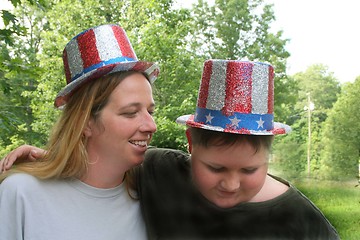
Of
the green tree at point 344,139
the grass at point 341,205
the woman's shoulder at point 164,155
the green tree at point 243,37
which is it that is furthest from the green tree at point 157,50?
the woman's shoulder at point 164,155

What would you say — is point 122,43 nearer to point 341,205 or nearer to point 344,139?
point 341,205

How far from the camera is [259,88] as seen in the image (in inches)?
55.4

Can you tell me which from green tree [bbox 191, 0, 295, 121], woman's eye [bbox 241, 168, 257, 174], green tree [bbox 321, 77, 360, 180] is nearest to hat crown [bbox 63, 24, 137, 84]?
woman's eye [bbox 241, 168, 257, 174]

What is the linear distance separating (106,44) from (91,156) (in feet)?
1.12

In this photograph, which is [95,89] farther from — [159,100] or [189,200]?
[159,100]

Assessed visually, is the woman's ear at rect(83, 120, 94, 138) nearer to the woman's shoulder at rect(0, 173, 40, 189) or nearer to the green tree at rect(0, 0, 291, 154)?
the woman's shoulder at rect(0, 173, 40, 189)

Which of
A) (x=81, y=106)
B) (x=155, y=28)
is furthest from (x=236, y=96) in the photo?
(x=155, y=28)

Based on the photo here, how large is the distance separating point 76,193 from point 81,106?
10.2 inches

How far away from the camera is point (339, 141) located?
12477mm

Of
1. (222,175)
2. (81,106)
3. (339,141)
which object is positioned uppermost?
(81,106)

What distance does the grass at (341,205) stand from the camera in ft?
29.8

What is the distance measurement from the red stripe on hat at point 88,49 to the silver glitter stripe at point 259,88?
1.55 ft

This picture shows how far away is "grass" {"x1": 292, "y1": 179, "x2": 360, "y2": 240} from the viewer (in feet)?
29.8

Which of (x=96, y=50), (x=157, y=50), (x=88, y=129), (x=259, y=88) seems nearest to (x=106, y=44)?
(x=96, y=50)
